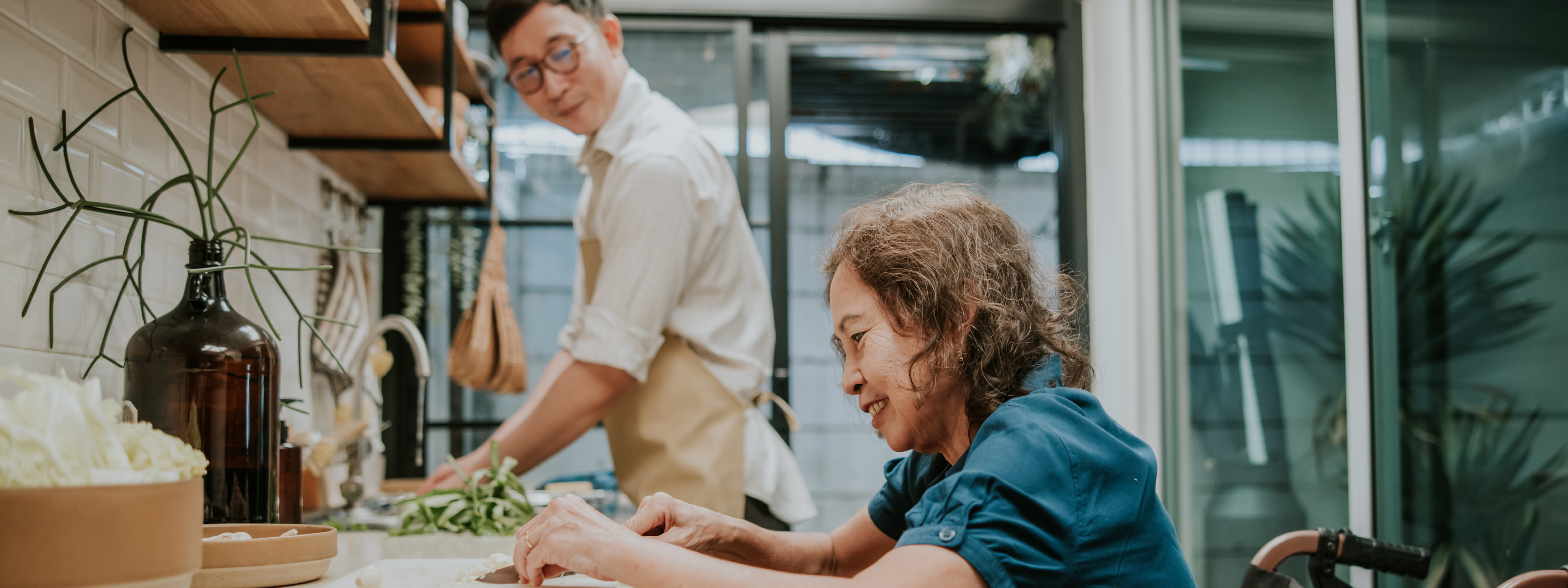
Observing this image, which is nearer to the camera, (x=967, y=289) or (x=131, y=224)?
(x=967, y=289)

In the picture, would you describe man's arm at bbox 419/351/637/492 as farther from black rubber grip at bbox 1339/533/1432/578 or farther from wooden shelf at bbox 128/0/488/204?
black rubber grip at bbox 1339/533/1432/578

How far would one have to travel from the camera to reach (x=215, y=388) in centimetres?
99

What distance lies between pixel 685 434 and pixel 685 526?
56 centimetres

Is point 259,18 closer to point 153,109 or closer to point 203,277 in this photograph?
point 153,109

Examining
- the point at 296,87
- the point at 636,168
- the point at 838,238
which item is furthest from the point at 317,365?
the point at 838,238

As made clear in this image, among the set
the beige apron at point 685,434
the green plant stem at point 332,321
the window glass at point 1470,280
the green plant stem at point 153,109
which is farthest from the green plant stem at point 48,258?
the window glass at point 1470,280

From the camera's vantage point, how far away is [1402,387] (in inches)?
71.9

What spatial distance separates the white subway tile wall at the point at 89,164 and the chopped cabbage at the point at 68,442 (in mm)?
198

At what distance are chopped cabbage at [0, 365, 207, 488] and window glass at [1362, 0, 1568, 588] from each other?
1759mm

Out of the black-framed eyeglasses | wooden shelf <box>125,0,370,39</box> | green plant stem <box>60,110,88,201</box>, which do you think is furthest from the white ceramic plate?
the black-framed eyeglasses

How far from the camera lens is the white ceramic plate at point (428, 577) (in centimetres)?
94

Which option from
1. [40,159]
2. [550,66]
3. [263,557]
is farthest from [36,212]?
[550,66]

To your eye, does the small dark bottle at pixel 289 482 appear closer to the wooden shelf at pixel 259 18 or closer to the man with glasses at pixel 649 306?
the man with glasses at pixel 649 306

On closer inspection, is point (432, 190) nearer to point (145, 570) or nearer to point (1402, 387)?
point (145, 570)
